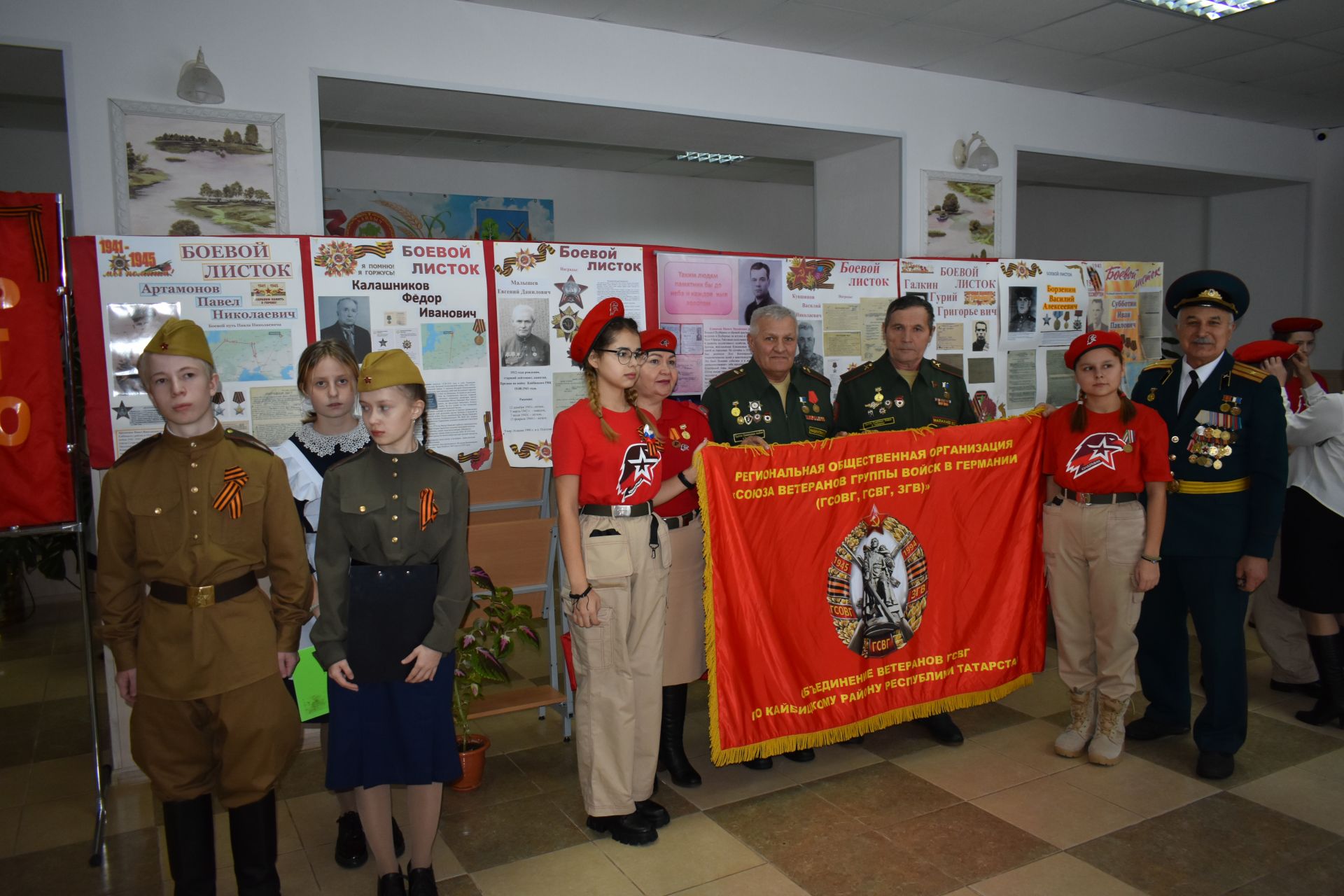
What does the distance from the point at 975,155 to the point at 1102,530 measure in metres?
2.93

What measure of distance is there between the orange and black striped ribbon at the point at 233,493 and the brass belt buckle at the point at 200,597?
183mm

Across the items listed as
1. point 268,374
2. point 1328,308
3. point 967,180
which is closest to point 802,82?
point 967,180

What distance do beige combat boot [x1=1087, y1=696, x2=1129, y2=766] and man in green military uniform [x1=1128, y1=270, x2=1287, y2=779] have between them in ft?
0.88

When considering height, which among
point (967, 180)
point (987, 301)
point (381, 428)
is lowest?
point (381, 428)

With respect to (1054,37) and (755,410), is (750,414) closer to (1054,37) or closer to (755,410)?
(755,410)

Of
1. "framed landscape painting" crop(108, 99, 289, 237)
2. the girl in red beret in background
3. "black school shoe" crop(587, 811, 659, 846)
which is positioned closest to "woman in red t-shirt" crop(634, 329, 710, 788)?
"black school shoe" crop(587, 811, 659, 846)

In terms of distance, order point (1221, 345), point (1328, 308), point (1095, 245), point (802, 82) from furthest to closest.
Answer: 1. point (1095, 245)
2. point (1328, 308)
3. point (802, 82)
4. point (1221, 345)

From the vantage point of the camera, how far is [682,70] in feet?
15.6

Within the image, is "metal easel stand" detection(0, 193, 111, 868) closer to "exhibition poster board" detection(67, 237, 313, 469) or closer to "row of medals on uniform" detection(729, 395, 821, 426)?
"exhibition poster board" detection(67, 237, 313, 469)

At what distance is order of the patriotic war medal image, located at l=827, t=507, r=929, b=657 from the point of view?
3330mm

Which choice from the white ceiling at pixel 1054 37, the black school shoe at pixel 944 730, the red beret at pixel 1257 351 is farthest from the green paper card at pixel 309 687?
the red beret at pixel 1257 351

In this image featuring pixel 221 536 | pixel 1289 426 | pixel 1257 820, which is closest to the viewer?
pixel 221 536

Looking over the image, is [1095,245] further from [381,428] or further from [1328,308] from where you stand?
[381,428]

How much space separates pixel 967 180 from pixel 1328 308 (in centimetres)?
419
